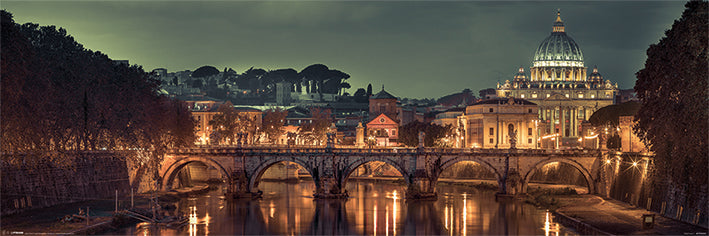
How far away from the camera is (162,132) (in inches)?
3162

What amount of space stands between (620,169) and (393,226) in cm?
2183

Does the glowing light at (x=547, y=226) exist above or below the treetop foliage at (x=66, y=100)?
below

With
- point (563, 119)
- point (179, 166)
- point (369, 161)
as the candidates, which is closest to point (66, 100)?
point (179, 166)

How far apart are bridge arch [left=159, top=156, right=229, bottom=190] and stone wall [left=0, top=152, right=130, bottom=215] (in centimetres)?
527

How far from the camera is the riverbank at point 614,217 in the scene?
51.2m

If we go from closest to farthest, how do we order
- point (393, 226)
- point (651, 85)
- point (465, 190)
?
point (651, 85) → point (393, 226) → point (465, 190)

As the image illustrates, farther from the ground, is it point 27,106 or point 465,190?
point 27,106

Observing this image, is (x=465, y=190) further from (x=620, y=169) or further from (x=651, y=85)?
(x=651, y=85)

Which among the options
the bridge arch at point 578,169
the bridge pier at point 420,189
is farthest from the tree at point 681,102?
the bridge pier at point 420,189

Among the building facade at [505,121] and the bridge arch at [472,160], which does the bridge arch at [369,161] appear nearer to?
the bridge arch at [472,160]

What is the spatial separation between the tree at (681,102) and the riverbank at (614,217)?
2128 millimetres

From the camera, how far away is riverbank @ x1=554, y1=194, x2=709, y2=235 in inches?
2015

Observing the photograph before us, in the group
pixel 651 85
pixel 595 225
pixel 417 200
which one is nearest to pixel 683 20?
pixel 651 85

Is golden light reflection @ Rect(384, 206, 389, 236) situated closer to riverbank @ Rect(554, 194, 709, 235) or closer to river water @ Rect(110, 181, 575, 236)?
river water @ Rect(110, 181, 575, 236)
